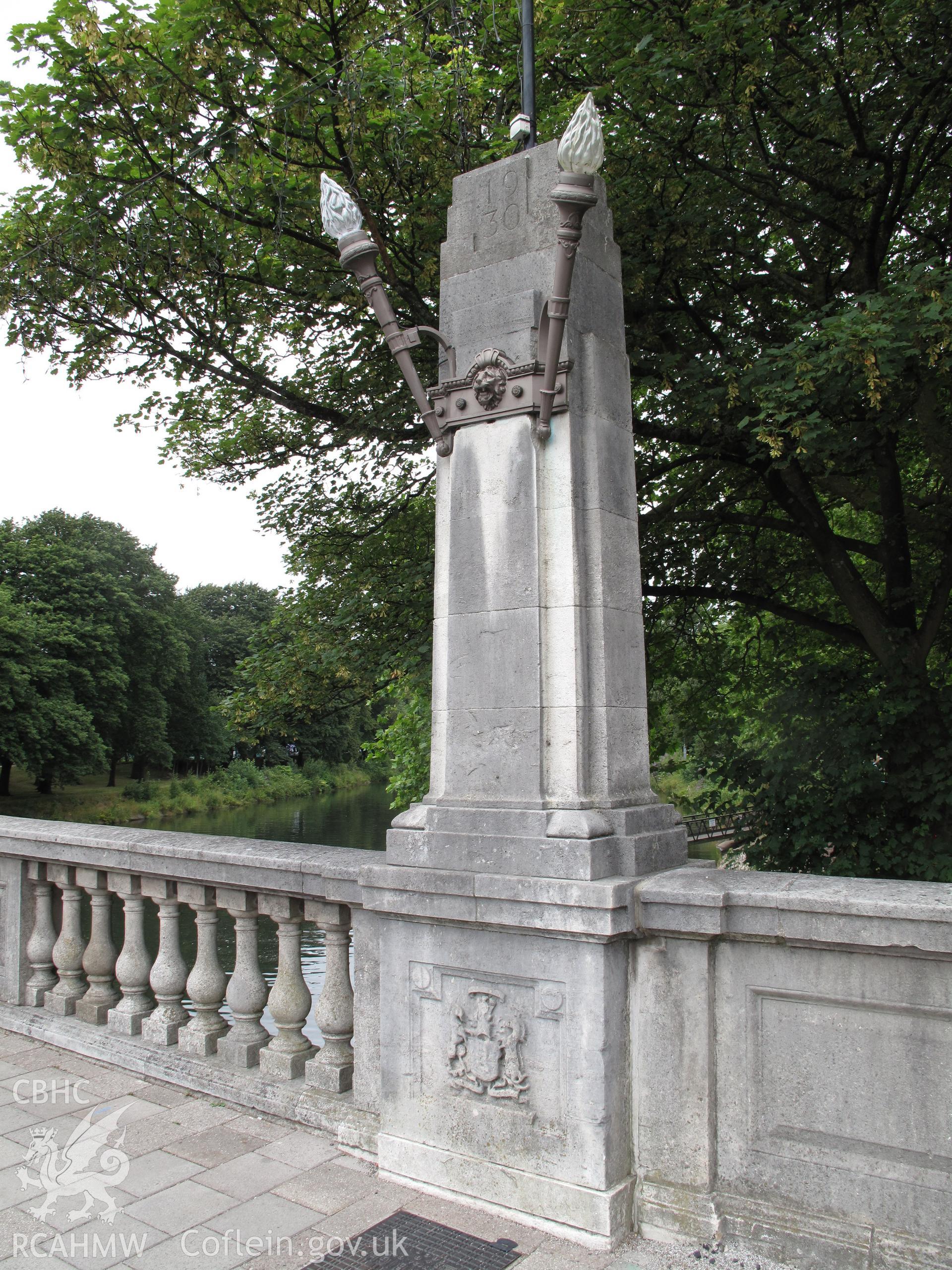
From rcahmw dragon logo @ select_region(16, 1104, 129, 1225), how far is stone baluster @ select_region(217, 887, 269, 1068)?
0.51 m

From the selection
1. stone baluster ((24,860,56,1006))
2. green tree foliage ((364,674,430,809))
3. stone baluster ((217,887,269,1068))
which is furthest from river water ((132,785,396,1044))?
stone baluster ((217,887,269,1068))

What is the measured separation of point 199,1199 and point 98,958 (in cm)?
190

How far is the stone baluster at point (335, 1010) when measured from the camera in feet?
12.2

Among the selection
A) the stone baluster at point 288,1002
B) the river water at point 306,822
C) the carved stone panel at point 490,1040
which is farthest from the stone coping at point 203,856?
the river water at point 306,822

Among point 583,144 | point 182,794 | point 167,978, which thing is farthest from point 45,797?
point 583,144

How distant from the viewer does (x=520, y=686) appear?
3285 millimetres

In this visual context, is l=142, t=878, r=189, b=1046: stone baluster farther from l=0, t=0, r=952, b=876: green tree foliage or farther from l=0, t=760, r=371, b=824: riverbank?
l=0, t=760, r=371, b=824: riverbank

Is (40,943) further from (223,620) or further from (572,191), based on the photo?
(223,620)

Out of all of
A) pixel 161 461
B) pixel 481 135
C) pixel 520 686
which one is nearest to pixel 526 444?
pixel 520 686

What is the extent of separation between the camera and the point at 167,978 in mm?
4375

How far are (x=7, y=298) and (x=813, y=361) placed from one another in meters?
5.71

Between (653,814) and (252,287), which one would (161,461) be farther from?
(653,814)

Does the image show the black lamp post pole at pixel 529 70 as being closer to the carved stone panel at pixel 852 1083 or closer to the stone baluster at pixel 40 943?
the carved stone panel at pixel 852 1083

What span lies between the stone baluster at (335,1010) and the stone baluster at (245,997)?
12.0 inches
